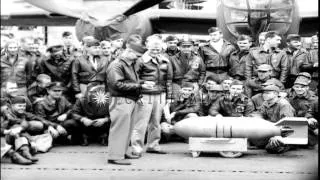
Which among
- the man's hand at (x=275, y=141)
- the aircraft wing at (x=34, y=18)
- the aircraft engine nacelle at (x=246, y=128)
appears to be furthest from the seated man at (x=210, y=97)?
the aircraft wing at (x=34, y=18)

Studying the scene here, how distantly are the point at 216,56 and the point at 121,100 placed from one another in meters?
2.51

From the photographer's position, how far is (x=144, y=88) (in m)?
8.22

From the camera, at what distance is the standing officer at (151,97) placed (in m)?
8.30

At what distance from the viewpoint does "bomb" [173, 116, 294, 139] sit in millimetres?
8203

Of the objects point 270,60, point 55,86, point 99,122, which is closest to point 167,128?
point 99,122

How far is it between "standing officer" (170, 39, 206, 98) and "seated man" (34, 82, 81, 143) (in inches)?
66.9

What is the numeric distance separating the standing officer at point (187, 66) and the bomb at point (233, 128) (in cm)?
122

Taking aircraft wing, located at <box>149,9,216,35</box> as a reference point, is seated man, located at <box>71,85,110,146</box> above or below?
below

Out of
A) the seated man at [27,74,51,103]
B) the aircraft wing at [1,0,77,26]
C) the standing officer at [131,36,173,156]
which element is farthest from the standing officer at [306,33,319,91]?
the aircraft wing at [1,0,77,26]

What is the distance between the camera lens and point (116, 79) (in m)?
7.73

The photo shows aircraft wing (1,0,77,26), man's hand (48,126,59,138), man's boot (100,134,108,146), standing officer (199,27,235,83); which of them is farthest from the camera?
aircraft wing (1,0,77,26)

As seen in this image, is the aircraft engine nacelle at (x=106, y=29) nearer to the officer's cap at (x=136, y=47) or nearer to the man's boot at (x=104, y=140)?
the man's boot at (x=104, y=140)

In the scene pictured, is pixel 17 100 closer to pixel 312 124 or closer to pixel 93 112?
pixel 93 112

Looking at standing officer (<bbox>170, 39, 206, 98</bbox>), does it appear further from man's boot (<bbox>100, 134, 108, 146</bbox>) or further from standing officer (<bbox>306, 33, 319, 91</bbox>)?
standing officer (<bbox>306, 33, 319, 91</bbox>)
